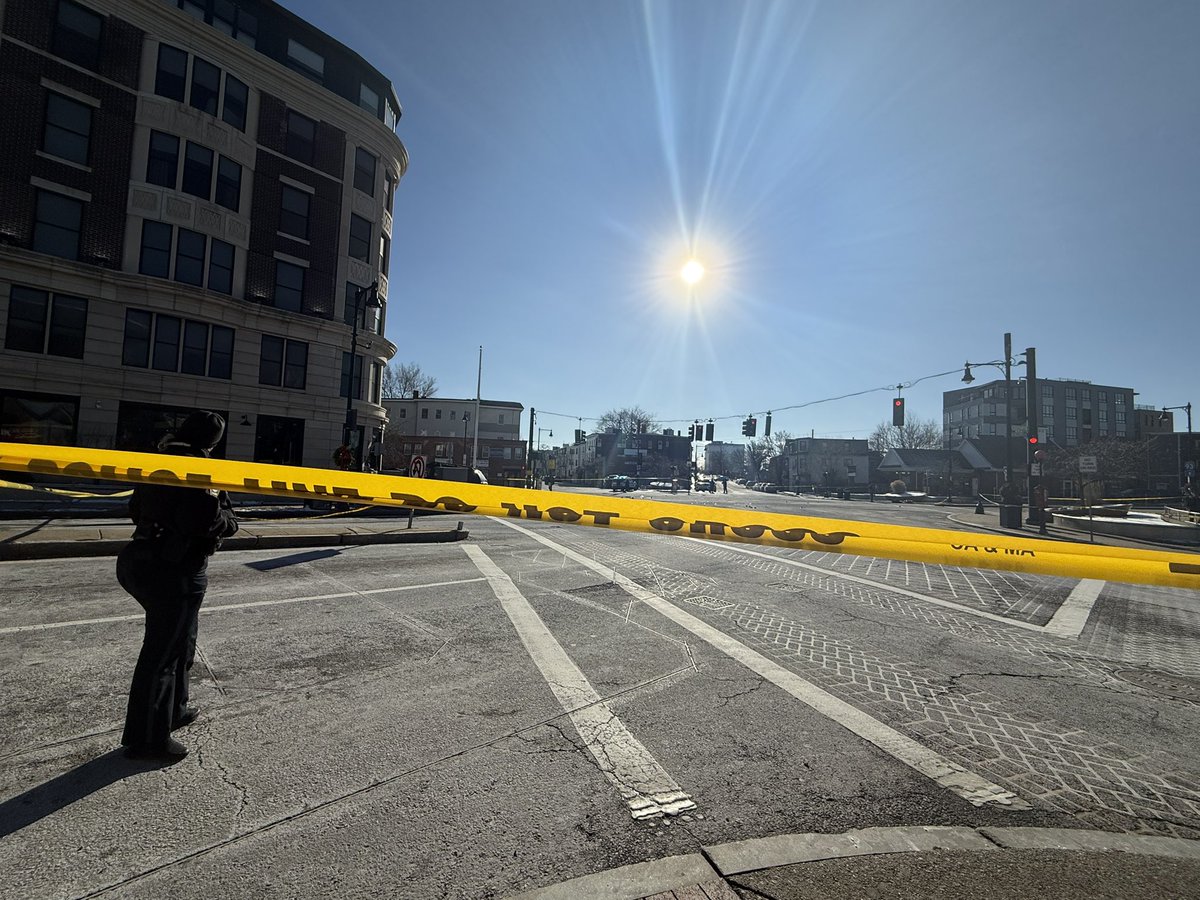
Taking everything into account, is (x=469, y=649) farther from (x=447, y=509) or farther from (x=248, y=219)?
(x=248, y=219)

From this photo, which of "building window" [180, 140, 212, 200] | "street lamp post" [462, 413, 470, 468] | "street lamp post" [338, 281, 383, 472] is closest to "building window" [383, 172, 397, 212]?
"street lamp post" [338, 281, 383, 472]

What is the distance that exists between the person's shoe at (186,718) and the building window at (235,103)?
28719mm

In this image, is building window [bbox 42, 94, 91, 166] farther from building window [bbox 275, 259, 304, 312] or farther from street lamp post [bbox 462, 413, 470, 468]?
street lamp post [bbox 462, 413, 470, 468]

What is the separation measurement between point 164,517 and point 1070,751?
5404mm

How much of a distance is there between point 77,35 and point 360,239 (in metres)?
11.4

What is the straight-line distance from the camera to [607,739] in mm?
A: 3123

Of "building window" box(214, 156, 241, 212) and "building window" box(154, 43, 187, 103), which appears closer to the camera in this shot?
"building window" box(154, 43, 187, 103)

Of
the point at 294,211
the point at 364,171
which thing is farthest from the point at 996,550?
the point at 364,171

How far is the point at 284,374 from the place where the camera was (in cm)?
2433

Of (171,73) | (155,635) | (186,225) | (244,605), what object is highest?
(171,73)

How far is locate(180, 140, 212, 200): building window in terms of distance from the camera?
21828 millimetres

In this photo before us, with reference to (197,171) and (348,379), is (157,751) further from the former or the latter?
(197,171)

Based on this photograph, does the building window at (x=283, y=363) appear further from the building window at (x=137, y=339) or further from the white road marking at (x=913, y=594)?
the white road marking at (x=913, y=594)

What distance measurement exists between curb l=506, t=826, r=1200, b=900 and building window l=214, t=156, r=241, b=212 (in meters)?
29.1
